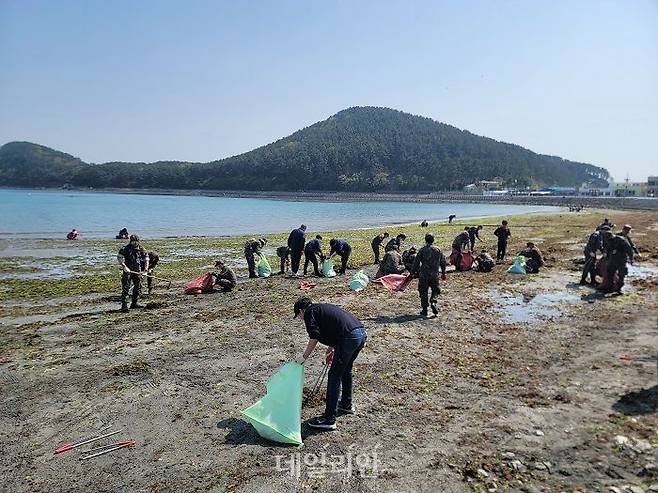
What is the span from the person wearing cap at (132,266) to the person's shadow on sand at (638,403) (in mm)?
12830

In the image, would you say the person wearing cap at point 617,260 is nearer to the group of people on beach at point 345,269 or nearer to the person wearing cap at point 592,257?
the group of people on beach at point 345,269

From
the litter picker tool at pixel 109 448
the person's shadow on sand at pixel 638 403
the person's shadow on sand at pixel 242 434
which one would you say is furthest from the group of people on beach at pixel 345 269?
the person's shadow on sand at pixel 638 403

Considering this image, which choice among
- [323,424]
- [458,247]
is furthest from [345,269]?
[323,424]

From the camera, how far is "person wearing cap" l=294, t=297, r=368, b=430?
6.77 meters

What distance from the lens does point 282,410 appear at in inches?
266

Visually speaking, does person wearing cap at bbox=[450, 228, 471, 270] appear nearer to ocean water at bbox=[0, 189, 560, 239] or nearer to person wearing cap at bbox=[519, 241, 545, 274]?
person wearing cap at bbox=[519, 241, 545, 274]

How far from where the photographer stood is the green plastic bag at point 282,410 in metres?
6.65

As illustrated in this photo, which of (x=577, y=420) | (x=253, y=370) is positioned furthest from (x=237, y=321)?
(x=577, y=420)

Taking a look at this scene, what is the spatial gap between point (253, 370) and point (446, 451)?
14.5ft

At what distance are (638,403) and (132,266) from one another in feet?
44.0

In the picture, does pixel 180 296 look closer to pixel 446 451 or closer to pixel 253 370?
pixel 253 370

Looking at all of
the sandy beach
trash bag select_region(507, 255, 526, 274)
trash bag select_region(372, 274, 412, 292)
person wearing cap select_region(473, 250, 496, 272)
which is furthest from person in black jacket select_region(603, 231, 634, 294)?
trash bag select_region(372, 274, 412, 292)

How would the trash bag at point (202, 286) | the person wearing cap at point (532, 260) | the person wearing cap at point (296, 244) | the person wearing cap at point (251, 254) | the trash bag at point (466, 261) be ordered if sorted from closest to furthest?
the trash bag at point (202, 286)
the person wearing cap at point (532, 260)
the trash bag at point (466, 261)
the person wearing cap at point (296, 244)
the person wearing cap at point (251, 254)

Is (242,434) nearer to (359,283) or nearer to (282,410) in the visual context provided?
(282,410)
